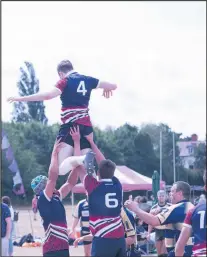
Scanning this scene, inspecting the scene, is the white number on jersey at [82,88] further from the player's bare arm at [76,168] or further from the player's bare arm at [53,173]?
the player's bare arm at [53,173]

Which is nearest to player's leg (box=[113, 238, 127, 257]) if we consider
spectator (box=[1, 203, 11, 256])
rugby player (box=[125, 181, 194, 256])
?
rugby player (box=[125, 181, 194, 256])

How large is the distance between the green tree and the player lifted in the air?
240ft

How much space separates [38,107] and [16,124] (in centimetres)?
2135

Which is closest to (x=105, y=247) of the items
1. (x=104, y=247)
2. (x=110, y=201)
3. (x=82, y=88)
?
(x=104, y=247)

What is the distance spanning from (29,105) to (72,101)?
75.8 metres

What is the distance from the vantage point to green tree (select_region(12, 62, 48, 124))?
81.6m

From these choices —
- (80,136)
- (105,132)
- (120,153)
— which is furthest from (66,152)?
(105,132)

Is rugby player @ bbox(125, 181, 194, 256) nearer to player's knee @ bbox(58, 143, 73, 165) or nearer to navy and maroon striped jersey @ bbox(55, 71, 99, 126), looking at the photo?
player's knee @ bbox(58, 143, 73, 165)

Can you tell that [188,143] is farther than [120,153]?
Yes

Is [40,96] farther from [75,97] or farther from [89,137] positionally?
[89,137]

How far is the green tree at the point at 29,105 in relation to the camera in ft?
268

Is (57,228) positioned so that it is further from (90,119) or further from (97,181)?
(90,119)

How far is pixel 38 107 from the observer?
82.8 meters

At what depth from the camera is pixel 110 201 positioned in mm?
8031
